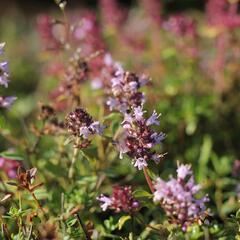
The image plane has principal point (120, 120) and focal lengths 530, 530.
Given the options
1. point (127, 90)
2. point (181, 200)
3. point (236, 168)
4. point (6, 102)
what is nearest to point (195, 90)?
point (236, 168)

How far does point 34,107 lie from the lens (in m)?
4.34

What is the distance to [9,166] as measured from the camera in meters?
2.50

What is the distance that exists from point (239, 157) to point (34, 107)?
1.92m

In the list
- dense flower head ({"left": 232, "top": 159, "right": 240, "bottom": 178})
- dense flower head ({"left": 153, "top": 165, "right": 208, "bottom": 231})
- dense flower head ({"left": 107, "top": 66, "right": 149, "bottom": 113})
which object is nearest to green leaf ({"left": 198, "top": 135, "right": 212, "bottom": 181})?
dense flower head ({"left": 232, "top": 159, "right": 240, "bottom": 178})

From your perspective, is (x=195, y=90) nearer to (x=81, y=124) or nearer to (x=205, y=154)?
(x=205, y=154)

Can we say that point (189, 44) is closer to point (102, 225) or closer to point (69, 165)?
point (69, 165)

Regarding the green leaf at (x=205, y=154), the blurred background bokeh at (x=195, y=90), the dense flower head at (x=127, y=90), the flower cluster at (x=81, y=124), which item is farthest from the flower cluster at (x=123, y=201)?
the green leaf at (x=205, y=154)

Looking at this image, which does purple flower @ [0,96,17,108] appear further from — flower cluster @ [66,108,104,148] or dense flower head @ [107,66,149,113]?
dense flower head @ [107,66,149,113]

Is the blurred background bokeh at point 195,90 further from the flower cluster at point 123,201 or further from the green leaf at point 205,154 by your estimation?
the flower cluster at point 123,201

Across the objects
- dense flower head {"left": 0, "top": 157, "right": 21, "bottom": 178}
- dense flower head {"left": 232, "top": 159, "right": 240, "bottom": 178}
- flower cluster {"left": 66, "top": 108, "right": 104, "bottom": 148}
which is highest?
flower cluster {"left": 66, "top": 108, "right": 104, "bottom": 148}

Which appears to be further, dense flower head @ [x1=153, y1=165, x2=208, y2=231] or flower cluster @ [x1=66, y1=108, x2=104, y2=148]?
flower cluster @ [x1=66, y1=108, x2=104, y2=148]

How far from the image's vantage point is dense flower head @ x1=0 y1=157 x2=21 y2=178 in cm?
247

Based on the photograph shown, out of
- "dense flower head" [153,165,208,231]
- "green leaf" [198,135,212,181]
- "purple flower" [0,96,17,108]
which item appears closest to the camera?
"dense flower head" [153,165,208,231]

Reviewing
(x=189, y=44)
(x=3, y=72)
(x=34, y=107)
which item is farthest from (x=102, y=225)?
(x=34, y=107)
